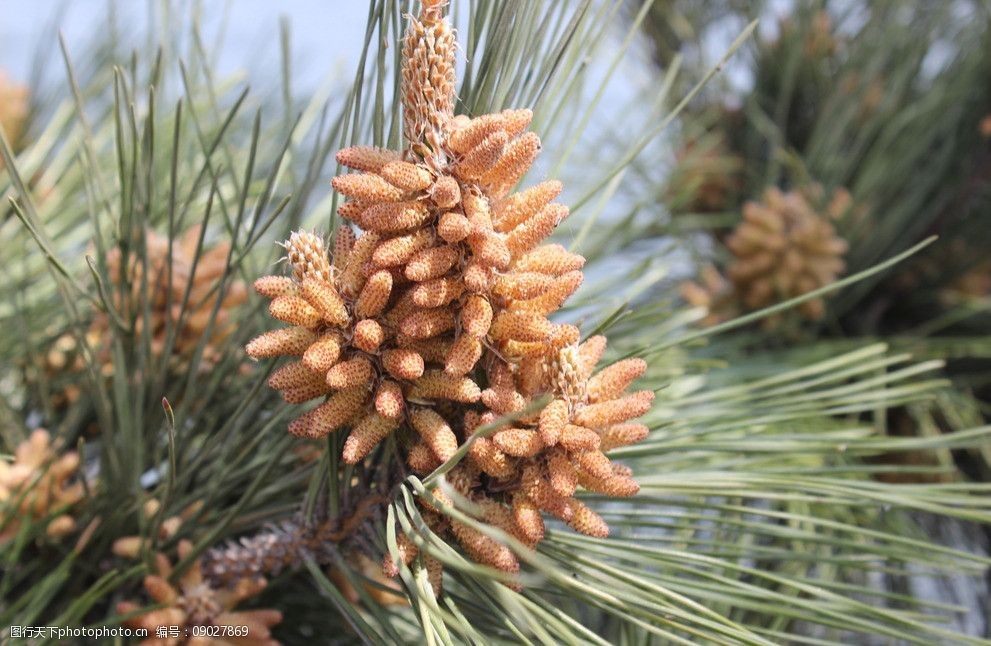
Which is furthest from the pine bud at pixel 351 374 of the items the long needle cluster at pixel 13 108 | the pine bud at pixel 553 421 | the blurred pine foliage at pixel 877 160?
the long needle cluster at pixel 13 108

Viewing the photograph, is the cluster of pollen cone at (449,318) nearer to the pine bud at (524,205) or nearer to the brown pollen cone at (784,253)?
the pine bud at (524,205)

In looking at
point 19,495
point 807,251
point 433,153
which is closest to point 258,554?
point 19,495

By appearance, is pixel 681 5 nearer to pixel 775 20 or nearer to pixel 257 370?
pixel 775 20

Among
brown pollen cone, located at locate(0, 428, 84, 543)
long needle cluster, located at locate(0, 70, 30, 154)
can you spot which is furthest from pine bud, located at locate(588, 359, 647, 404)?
long needle cluster, located at locate(0, 70, 30, 154)

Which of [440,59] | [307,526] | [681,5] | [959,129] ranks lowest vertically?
[307,526]

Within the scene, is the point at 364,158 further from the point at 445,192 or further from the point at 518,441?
the point at 518,441

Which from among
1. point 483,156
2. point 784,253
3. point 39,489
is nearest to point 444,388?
point 483,156

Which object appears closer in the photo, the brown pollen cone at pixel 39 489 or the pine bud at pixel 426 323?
the pine bud at pixel 426 323

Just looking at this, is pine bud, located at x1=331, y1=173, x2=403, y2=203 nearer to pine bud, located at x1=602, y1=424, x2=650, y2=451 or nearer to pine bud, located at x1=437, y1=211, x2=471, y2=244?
pine bud, located at x1=437, y1=211, x2=471, y2=244
